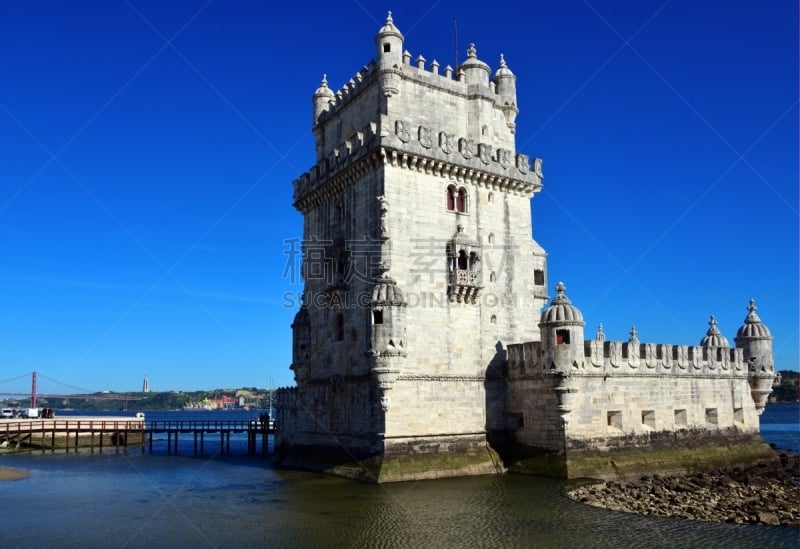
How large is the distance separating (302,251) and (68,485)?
18.1 meters

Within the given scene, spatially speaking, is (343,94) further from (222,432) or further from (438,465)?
(222,432)

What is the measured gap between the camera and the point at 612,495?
94.0 feet

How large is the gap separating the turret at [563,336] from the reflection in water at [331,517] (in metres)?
5.67

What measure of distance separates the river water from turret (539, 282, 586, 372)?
5.58 m

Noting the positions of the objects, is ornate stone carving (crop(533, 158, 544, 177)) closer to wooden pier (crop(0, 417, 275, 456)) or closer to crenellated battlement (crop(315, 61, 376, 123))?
crenellated battlement (crop(315, 61, 376, 123))

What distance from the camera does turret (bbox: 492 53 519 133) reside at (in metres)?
40.7

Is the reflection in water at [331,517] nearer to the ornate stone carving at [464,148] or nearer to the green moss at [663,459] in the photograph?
the green moss at [663,459]

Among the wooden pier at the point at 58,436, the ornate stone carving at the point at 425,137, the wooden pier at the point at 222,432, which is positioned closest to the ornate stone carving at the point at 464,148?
the ornate stone carving at the point at 425,137

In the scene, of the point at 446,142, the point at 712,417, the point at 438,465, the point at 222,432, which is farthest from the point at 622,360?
the point at 222,432

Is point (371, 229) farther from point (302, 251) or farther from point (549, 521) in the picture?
point (549, 521)

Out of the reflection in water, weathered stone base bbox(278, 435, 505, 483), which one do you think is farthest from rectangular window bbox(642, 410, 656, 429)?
weathered stone base bbox(278, 435, 505, 483)

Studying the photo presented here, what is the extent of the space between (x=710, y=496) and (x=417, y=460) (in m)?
12.8

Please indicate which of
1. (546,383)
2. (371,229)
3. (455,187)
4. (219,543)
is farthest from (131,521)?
(455,187)

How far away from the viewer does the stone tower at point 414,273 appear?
3334 centimetres
